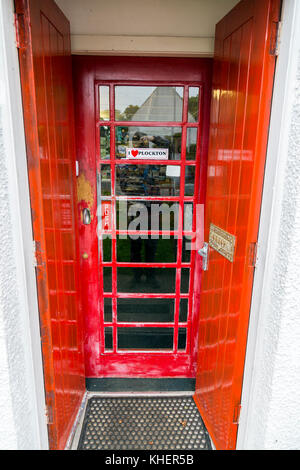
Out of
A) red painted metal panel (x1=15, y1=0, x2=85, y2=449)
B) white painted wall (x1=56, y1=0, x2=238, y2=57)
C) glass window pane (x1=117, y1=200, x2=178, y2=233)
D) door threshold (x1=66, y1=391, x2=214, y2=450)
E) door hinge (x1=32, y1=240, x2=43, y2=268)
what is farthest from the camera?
glass window pane (x1=117, y1=200, x2=178, y2=233)

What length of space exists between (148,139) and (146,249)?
89 centimetres

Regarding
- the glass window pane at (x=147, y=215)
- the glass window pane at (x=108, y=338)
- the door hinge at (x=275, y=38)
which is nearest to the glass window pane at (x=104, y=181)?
the glass window pane at (x=147, y=215)

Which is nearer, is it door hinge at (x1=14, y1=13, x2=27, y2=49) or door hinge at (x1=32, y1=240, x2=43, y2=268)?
door hinge at (x1=14, y1=13, x2=27, y2=49)

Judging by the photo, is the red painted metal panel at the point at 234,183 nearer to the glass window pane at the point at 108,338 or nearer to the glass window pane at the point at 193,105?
the glass window pane at the point at 193,105

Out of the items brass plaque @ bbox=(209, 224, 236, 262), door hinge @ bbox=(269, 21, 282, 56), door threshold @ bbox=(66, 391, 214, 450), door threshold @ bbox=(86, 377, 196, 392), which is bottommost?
door threshold @ bbox=(66, 391, 214, 450)

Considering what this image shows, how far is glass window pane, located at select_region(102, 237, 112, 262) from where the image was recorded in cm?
243

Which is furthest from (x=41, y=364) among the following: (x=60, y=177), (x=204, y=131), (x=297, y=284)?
(x=204, y=131)

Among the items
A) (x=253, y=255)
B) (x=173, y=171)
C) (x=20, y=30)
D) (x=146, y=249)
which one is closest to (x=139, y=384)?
(x=146, y=249)

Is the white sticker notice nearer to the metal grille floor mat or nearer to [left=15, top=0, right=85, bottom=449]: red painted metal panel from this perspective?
[left=15, top=0, right=85, bottom=449]: red painted metal panel

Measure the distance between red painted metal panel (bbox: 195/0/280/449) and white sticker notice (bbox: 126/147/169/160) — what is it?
1.22 ft

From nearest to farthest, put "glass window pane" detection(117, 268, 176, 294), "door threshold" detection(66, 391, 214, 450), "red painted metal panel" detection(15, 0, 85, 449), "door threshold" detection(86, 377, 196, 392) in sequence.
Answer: "red painted metal panel" detection(15, 0, 85, 449) < "door threshold" detection(66, 391, 214, 450) < "glass window pane" detection(117, 268, 176, 294) < "door threshold" detection(86, 377, 196, 392)

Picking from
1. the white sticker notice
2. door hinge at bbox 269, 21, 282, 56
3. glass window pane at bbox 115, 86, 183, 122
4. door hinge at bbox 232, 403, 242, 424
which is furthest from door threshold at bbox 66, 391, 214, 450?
door hinge at bbox 269, 21, 282, 56

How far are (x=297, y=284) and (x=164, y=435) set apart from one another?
63.8 inches

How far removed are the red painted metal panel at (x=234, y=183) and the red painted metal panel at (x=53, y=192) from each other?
3.33 ft
